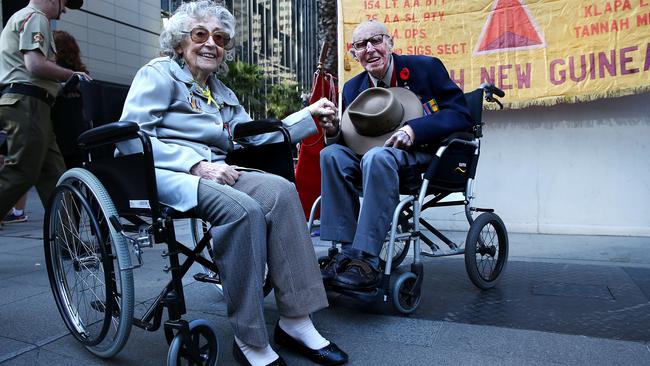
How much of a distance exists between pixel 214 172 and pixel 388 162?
0.87m

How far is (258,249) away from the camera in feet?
5.89

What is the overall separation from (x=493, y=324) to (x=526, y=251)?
1.85 m

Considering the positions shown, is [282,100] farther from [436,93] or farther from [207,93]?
[207,93]

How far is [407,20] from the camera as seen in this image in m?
4.88

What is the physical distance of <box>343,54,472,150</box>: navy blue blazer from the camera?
106 inches

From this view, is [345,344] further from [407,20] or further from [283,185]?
[407,20]

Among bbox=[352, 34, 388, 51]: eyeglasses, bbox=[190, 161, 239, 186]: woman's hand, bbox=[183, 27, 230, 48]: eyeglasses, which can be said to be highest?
bbox=[352, 34, 388, 51]: eyeglasses

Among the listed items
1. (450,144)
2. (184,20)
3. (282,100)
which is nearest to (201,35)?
(184,20)

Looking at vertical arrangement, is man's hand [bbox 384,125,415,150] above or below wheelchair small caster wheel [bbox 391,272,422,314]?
above

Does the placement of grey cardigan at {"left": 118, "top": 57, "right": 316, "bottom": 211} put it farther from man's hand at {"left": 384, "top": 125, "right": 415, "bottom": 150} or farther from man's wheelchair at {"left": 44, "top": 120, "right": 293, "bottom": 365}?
man's hand at {"left": 384, "top": 125, "right": 415, "bottom": 150}

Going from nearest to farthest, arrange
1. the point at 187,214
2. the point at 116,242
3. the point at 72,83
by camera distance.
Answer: the point at 116,242
the point at 187,214
the point at 72,83

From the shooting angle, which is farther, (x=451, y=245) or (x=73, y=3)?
(x=73, y=3)

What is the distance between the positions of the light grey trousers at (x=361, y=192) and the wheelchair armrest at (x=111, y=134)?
113 cm

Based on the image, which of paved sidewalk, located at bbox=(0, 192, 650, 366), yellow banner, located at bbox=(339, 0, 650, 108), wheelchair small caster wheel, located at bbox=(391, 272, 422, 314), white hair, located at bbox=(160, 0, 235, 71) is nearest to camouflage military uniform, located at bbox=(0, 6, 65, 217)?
paved sidewalk, located at bbox=(0, 192, 650, 366)
